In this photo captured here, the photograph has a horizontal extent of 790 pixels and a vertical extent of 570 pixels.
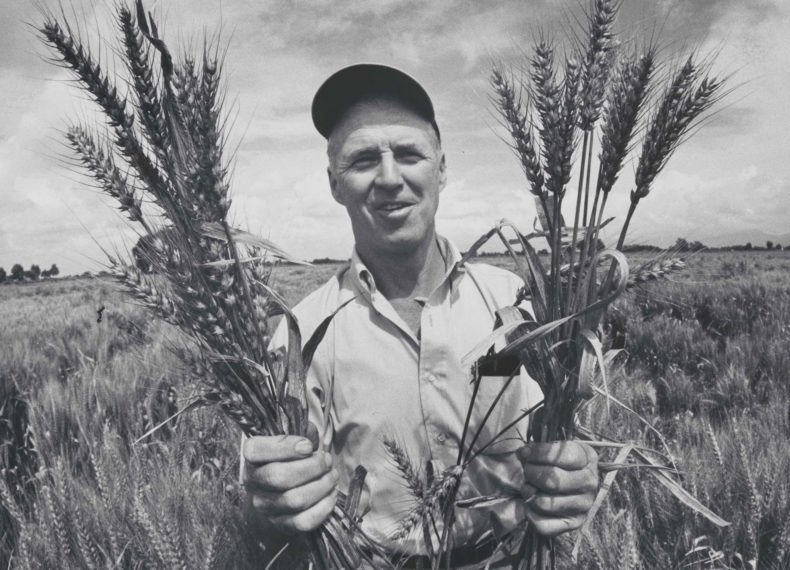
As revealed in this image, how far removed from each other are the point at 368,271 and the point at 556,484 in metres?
1.39

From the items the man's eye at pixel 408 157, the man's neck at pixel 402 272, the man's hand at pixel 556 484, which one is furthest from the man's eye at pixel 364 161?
the man's hand at pixel 556 484

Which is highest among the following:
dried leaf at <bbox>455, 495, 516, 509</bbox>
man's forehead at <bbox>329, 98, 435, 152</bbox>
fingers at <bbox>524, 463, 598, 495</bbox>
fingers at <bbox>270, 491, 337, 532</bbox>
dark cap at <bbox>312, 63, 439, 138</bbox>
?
dark cap at <bbox>312, 63, 439, 138</bbox>

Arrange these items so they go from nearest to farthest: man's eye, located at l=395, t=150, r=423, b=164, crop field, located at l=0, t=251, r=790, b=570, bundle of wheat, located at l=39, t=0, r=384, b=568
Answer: bundle of wheat, located at l=39, t=0, r=384, b=568 → crop field, located at l=0, t=251, r=790, b=570 → man's eye, located at l=395, t=150, r=423, b=164

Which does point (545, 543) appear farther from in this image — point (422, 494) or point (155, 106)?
point (155, 106)

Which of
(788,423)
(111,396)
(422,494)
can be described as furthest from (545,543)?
(111,396)

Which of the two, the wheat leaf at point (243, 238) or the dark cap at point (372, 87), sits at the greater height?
the dark cap at point (372, 87)

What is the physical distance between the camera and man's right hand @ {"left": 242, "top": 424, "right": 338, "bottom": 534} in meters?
1.23

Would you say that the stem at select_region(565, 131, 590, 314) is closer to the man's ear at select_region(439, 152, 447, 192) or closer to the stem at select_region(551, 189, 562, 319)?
the stem at select_region(551, 189, 562, 319)

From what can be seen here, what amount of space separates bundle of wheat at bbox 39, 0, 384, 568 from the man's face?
112 centimetres

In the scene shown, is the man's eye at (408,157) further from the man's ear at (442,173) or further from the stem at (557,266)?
the stem at (557,266)

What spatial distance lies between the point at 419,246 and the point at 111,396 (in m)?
2.46

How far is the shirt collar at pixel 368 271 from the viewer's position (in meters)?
2.37

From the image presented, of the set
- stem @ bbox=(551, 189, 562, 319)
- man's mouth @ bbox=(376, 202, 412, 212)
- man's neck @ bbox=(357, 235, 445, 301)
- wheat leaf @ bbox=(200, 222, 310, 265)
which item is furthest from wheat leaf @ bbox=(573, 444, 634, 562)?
man's mouth @ bbox=(376, 202, 412, 212)

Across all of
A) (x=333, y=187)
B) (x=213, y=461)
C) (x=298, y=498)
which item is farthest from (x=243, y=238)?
(x=213, y=461)
